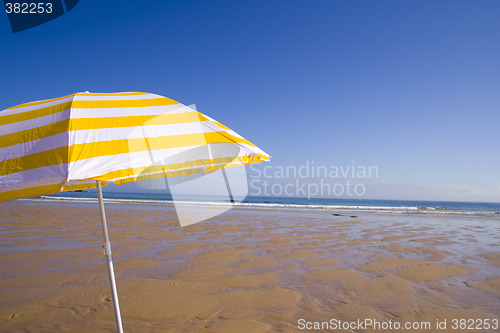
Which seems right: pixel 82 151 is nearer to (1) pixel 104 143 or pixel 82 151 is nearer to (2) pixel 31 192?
(1) pixel 104 143

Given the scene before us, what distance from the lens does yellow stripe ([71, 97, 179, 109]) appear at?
1.99 meters

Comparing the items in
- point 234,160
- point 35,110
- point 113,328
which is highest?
point 35,110

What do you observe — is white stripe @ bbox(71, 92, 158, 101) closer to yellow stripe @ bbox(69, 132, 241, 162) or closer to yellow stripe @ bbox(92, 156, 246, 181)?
yellow stripe @ bbox(69, 132, 241, 162)

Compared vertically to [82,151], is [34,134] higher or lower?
higher

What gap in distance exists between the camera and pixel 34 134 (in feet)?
6.08

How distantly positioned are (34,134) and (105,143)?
0.49 m

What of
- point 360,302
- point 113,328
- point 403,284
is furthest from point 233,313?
point 403,284

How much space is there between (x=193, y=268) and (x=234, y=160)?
11.5 feet

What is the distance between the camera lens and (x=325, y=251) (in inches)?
264

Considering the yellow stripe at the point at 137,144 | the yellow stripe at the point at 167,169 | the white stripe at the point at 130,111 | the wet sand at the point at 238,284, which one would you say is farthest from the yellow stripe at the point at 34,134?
the wet sand at the point at 238,284

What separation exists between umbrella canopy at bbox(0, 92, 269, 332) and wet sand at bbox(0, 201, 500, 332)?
1628mm

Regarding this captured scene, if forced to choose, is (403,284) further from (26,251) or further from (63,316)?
(26,251)

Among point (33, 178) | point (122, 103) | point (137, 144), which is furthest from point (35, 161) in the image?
point (122, 103)

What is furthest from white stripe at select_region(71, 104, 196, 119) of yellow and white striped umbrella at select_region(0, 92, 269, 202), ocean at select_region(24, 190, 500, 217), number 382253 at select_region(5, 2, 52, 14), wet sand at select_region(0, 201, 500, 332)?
ocean at select_region(24, 190, 500, 217)
